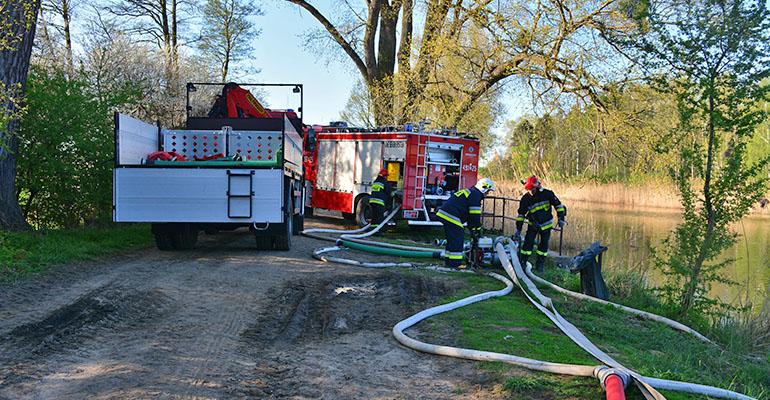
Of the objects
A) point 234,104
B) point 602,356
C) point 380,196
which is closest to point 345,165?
point 380,196

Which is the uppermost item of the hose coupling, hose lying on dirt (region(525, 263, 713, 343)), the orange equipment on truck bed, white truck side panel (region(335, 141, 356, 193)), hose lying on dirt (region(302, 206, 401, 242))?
the orange equipment on truck bed

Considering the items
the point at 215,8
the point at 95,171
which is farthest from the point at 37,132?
the point at 215,8

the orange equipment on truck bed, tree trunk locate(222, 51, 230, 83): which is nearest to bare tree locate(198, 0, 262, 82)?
tree trunk locate(222, 51, 230, 83)

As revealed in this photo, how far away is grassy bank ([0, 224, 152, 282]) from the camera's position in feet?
26.8

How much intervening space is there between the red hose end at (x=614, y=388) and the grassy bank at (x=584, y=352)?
0.17 metres

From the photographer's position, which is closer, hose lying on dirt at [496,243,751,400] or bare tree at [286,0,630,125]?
hose lying on dirt at [496,243,751,400]

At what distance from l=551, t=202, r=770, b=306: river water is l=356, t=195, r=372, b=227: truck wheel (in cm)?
482

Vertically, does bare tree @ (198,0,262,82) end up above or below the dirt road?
above

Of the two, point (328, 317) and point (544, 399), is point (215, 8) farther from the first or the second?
point (544, 399)

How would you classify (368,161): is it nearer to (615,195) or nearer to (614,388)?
(614,388)

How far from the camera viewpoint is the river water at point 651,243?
37.4 ft

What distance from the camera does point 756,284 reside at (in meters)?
11.7

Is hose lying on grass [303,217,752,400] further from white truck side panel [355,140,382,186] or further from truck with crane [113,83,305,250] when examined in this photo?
white truck side panel [355,140,382,186]

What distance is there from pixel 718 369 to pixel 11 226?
10.0m
